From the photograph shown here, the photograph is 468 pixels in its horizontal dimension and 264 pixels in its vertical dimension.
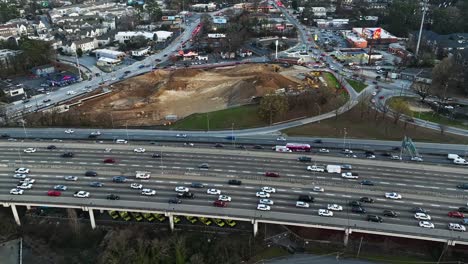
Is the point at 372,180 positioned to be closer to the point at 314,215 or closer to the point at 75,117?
the point at 314,215

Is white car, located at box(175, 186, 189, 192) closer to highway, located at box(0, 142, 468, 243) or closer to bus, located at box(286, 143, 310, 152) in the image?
highway, located at box(0, 142, 468, 243)

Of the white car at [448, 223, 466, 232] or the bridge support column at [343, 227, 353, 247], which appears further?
the bridge support column at [343, 227, 353, 247]

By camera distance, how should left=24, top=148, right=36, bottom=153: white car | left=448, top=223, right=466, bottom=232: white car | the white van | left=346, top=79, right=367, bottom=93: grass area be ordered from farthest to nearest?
left=346, top=79, right=367, bottom=93: grass area → the white van → left=24, top=148, right=36, bottom=153: white car → left=448, top=223, right=466, bottom=232: white car

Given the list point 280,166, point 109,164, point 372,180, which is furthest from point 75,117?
point 372,180

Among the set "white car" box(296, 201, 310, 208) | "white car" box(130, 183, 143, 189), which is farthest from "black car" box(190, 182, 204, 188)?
"white car" box(296, 201, 310, 208)

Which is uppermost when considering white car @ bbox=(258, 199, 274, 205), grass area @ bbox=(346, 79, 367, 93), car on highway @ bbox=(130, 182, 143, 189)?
grass area @ bbox=(346, 79, 367, 93)

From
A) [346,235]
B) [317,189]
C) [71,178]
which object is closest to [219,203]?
[317,189]

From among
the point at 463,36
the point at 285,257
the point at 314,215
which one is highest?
the point at 463,36
